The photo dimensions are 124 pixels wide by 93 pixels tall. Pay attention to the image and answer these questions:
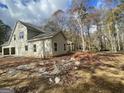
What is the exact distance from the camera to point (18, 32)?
104 ft

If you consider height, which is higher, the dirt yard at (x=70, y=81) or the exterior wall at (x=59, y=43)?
the exterior wall at (x=59, y=43)

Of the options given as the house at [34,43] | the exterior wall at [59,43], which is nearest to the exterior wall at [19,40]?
the house at [34,43]

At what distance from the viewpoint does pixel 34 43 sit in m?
28.9

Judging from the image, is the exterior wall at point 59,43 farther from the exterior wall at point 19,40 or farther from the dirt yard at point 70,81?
the dirt yard at point 70,81

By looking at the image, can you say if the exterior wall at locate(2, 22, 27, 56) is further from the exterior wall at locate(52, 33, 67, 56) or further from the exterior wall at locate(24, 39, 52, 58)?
Answer: the exterior wall at locate(52, 33, 67, 56)

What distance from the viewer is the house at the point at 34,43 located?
2706 centimetres

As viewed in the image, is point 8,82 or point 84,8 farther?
point 84,8

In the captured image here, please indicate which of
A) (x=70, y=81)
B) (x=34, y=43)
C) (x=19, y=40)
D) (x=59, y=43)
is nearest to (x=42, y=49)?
(x=34, y=43)

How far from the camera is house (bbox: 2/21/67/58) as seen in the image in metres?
27.1

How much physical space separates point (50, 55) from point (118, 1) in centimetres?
1405

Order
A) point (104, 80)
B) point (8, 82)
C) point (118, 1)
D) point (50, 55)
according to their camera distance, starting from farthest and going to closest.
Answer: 1. point (118, 1)
2. point (50, 55)
3. point (8, 82)
4. point (104, 80)

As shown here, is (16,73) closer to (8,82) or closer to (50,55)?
(8,82)

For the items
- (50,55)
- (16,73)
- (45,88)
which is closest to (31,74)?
(16,73)

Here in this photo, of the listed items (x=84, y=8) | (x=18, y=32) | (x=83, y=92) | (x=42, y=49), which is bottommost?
(x=83, y=92)
